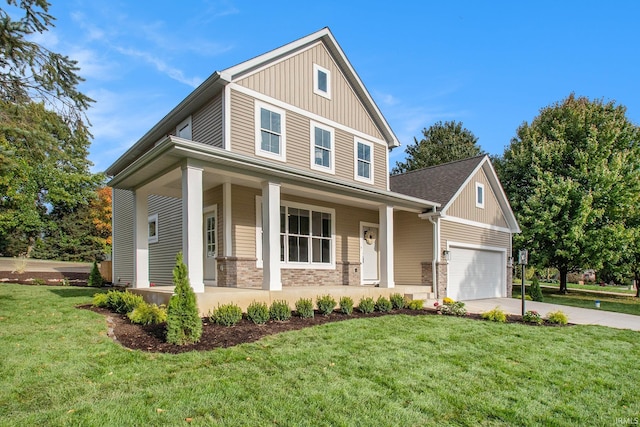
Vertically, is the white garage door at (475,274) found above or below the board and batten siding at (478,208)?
below

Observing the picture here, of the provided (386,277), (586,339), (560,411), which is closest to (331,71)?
(386,277)

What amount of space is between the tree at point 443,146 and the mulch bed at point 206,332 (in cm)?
2795

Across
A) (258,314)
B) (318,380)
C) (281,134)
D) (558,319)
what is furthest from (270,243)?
(558,319)

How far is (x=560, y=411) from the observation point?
4.20 m

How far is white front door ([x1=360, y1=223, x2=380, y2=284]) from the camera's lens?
13727 mm

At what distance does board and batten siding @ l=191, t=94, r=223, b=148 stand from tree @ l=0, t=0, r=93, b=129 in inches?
120

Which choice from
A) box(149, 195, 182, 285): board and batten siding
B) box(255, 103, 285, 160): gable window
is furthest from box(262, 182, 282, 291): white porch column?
box(149, 195, 182, 285): board and batten siding

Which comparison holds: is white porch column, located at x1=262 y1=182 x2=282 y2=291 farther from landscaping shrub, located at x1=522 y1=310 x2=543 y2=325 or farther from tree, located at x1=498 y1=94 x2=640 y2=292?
tree, located at x1=498 y1=94 x2=640 y2=292

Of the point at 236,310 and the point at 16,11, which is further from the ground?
the point at 16,11

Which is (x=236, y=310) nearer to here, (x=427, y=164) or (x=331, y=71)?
(x=331, y=71)

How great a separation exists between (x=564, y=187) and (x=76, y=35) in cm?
1962

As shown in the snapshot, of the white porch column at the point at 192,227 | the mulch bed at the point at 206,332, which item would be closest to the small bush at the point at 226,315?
the mulch bed at the point at 206,332

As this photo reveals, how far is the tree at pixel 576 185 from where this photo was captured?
60.8 ft

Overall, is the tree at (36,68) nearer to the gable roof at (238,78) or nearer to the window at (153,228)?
the gable roof at (238,78)
